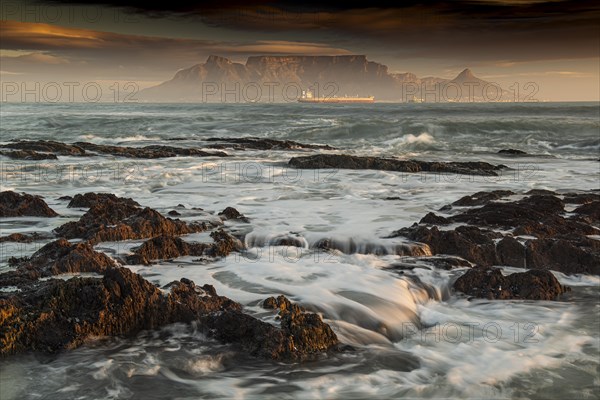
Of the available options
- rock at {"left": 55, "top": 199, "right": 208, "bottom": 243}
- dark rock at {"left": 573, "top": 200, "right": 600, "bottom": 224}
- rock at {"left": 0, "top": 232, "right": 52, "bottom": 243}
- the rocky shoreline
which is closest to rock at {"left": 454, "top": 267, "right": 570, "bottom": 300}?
the rocky shoreline

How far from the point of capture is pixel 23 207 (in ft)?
32.4

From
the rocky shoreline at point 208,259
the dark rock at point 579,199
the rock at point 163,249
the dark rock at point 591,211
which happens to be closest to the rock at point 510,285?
the rocky shoreline at point 208,259

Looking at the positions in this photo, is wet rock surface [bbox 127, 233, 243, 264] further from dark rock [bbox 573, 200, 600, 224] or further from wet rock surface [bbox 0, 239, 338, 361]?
dark rock [bbox 573, 200, 600, 224]

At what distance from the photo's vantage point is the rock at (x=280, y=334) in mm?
5004

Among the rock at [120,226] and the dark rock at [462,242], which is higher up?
the rock at [120,226]

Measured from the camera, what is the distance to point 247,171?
57.8ft

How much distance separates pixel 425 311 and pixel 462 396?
5.71ft

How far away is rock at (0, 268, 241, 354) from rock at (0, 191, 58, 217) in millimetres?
4456

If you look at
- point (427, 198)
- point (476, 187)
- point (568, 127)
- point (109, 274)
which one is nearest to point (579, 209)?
point (427, 198)

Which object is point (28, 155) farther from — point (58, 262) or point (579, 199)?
point (579, 199)

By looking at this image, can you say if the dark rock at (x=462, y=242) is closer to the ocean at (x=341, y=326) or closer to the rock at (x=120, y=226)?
the ocean at (x=341, y=326)

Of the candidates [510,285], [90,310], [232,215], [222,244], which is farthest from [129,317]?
[232,215]

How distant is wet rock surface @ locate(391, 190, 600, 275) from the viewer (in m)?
7.75

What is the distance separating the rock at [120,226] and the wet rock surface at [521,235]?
10.2ft
